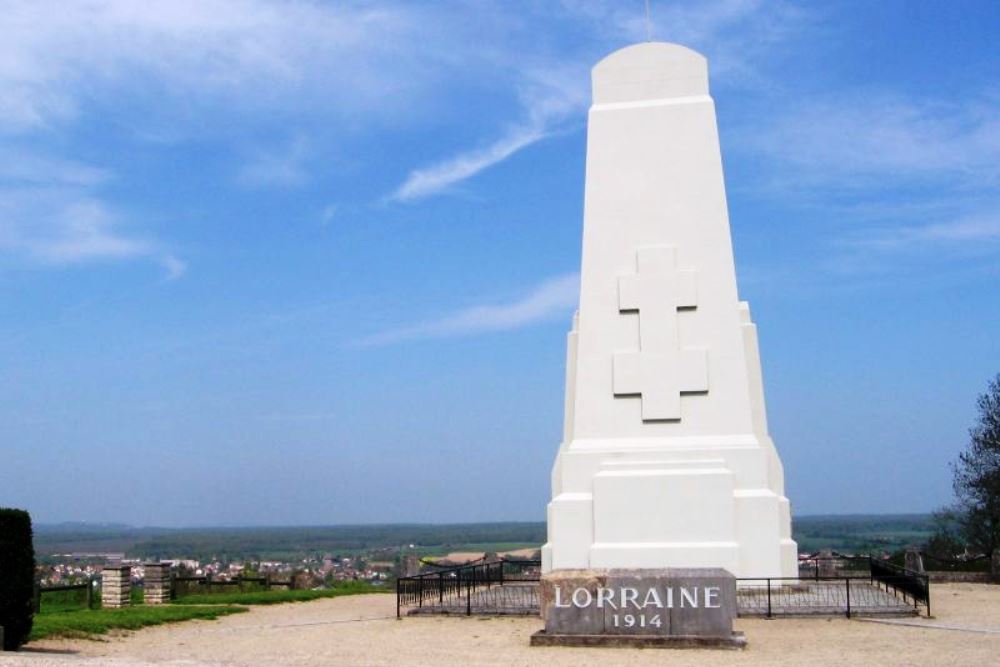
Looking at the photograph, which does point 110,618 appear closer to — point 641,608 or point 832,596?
point 641,608

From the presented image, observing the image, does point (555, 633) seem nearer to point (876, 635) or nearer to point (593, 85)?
point (876, 635)

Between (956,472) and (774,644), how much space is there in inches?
831

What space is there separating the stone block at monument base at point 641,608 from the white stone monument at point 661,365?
4695 millimetres

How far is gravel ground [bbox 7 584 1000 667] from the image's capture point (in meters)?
11.9

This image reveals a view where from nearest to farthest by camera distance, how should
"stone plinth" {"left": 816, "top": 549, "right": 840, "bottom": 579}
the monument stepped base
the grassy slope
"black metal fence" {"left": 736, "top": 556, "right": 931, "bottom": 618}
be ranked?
1. the monument stepped base
2. the grassy slope
3. "black metal fence" {"left": 736, "top": 556, "right": 931, "bottom": 618}
4. "stone plinth" {"left": 816, "top": 549, "right": 840, "bottom": 579}

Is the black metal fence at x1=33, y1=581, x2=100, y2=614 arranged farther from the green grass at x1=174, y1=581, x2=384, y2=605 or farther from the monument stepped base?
the monument stepped base

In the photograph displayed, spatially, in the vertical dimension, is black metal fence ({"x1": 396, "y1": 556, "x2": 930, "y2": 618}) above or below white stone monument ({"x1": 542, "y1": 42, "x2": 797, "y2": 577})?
below

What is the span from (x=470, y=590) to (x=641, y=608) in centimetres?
735

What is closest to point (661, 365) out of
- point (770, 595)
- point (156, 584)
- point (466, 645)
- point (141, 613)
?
point (770, 595)

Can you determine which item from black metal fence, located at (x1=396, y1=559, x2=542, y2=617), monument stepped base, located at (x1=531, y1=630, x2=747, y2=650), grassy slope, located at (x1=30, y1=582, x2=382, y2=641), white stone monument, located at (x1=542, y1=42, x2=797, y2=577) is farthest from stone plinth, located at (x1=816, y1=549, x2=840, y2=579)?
monument stepped base, located at (x1=531, y1=630, x2=747, y2=650)

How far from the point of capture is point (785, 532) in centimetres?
1872

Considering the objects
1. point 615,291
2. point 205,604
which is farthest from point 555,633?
point 205,604

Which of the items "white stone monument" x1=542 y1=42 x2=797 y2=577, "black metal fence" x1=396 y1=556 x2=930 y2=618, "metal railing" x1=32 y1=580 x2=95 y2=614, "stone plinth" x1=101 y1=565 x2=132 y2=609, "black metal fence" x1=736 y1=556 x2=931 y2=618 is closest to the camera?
"black metal fence" x1=736 y1=556 x2=931 y2=618

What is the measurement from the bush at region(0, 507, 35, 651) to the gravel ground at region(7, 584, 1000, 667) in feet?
1.21
